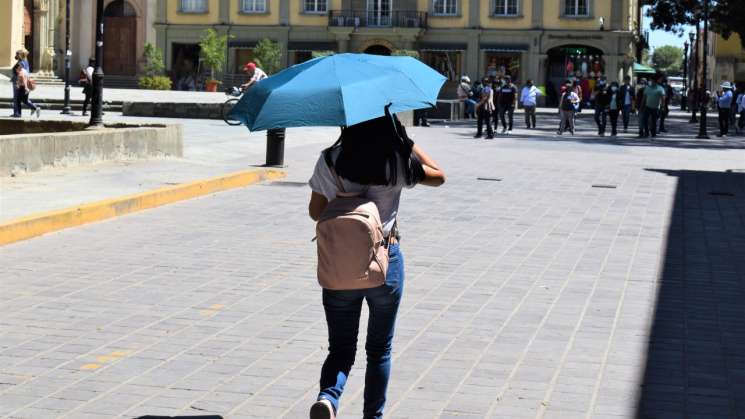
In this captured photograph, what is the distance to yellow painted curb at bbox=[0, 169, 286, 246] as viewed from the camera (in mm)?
11438

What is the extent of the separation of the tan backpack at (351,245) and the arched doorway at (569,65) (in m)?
60.2

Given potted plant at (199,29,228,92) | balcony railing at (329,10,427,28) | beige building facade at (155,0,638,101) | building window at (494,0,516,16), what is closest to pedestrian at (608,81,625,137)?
beige building facade at (155,0,638,101)

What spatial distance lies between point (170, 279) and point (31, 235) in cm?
246

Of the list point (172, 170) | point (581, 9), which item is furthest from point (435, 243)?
point (581, 9)

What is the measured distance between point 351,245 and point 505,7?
61.1 metres

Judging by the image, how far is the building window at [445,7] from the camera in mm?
65625

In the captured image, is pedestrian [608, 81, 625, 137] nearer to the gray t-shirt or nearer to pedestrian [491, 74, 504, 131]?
pedestrian [491, 74, 504, 131]

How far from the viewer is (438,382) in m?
6.66

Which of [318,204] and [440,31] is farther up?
[440,31]

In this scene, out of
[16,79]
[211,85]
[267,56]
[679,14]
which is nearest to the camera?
[16,79]

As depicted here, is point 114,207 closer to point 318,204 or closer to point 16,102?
point 318,204

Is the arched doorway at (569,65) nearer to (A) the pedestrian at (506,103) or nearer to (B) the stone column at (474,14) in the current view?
(B) the stone column at (474,14)

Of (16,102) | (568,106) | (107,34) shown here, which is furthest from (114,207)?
(107,34)

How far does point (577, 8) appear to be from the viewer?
6431cm
